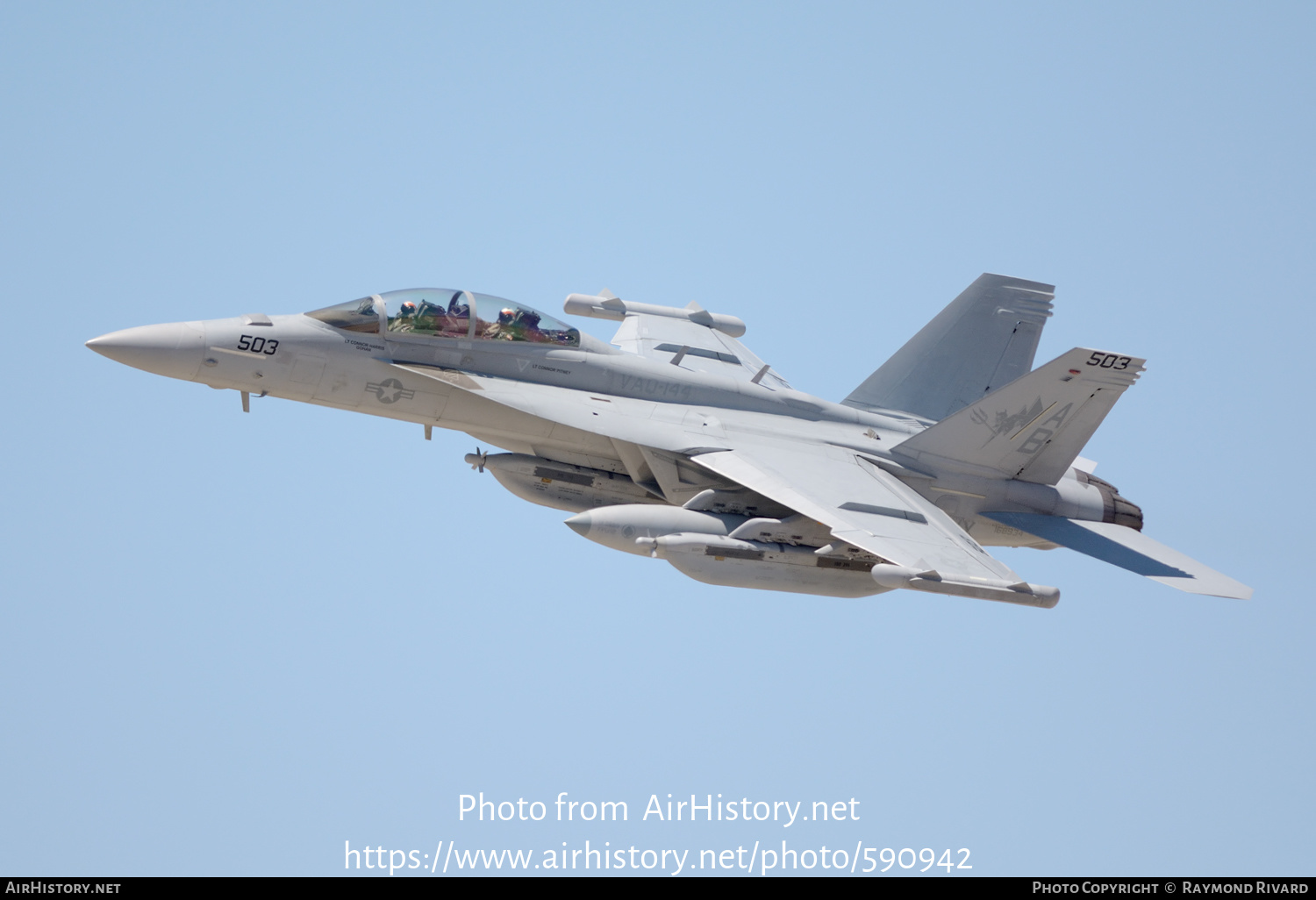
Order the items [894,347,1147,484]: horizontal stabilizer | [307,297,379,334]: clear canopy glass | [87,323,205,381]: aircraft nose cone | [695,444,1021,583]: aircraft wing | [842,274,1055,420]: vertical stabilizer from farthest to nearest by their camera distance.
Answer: [842,274,1055,420]: vertical stabilizer
[894,347,1147,484]: horizontal stabilizer
[307,297,379,334]: clear canopy glass
[87,323,205,381]: aircraft nose cone
[695,444,1021,583]: aircraft wing

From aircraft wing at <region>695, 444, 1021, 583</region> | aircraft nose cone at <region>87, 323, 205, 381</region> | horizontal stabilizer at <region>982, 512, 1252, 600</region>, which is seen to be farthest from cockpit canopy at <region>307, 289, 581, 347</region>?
horizontal stabilizer at <region>982, 512, 1252, 600</region>

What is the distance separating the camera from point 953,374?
20.4 metres

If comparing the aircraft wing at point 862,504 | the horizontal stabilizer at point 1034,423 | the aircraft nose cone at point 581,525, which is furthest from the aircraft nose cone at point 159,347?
the horizontal stabilizer at point 1034,423

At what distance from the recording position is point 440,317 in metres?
17.0

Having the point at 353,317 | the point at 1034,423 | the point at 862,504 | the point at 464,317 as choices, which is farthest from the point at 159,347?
the point at 1034,423

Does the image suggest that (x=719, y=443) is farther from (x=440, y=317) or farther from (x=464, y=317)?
(x=440, y=317)

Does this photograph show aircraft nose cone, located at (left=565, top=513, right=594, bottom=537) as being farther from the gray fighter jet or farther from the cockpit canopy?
the cockpit canopy

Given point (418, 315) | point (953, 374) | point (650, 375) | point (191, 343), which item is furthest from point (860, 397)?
point (191, 343)

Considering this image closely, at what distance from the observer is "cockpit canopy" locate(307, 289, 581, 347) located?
16766 millimetres

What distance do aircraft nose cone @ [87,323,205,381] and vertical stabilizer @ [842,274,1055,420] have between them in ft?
29.7

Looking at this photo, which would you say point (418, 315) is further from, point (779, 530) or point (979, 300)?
point (979, 300)

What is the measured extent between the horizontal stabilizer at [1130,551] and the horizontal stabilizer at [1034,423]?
617 mm

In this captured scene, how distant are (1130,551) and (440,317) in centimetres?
917

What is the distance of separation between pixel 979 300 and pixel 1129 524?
14.0 ft
